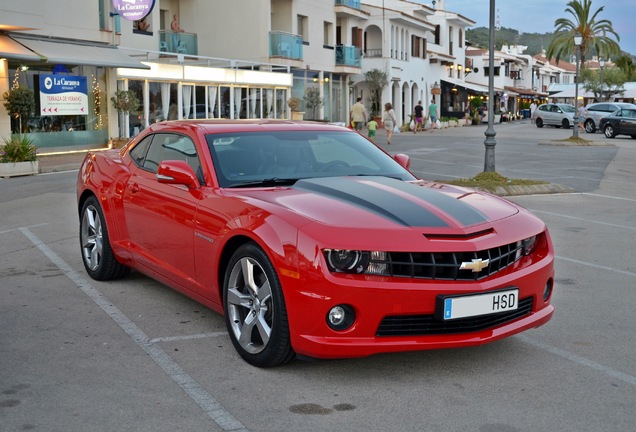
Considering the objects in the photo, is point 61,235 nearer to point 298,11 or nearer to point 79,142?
point 79,142

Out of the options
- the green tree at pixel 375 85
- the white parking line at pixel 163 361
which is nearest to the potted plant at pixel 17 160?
the white parking line at pixel 163 361

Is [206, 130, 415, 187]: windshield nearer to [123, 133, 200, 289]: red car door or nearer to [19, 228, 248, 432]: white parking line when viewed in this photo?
[123, 133, 200, 289]: red car door

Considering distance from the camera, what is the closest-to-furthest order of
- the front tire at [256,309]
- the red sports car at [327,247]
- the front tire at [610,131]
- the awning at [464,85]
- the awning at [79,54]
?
the red sports car at [327,247] < the front tire at [256,309] < the awning at [79,54] < the front tire at [610,131] < the awning at [464,85]

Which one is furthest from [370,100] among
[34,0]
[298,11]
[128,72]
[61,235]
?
[61,235]

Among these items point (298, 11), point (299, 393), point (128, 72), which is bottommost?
point (299, 393)

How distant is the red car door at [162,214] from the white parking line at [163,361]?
459mm

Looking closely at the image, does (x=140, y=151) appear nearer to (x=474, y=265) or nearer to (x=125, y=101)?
(x=474, y=265)

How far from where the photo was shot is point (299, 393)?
466cm

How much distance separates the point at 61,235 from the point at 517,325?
693 cm

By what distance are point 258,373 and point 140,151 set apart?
9.65ft

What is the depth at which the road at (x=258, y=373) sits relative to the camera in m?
4.27

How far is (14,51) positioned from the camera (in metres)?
23.0

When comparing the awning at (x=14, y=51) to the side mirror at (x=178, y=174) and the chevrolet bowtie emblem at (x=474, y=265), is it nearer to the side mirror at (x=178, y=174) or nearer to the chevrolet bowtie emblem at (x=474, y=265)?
the side mirror at (x=178, y=174)

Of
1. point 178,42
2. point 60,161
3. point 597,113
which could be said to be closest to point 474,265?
point 60,161
